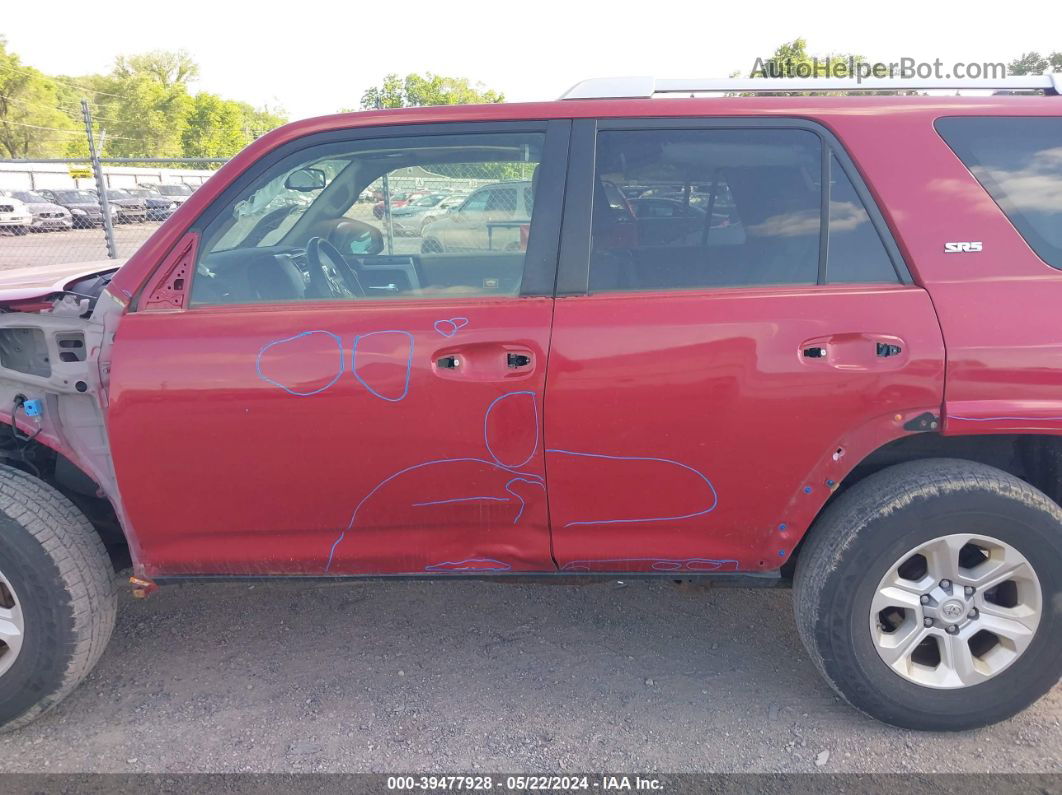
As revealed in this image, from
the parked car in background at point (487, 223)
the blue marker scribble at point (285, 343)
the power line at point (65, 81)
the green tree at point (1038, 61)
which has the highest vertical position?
the power line at point (65, 81)

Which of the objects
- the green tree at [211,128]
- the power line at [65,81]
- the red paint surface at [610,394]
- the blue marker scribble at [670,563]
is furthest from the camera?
the power line at [65,81]

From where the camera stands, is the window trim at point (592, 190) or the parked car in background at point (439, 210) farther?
the parked car in background at point (439, 210)

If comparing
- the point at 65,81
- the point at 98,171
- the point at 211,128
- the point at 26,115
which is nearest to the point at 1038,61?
the point at 98,171

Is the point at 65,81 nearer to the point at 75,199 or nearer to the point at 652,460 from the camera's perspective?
the point at 75,199

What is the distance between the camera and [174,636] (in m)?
3.13

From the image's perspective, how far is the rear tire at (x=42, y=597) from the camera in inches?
96.1

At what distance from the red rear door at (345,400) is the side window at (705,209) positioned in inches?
7.9

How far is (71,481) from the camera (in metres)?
2.75

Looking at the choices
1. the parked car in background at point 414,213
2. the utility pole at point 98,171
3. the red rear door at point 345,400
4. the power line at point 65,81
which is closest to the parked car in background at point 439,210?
the parked car in background at point 414,213

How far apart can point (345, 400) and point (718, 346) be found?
1.12m

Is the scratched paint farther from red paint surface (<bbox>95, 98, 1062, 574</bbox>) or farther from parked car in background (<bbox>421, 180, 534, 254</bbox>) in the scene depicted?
parked car in background (<bbox>421, 180, 534, 254</bbox>)

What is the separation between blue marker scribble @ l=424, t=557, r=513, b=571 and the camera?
2.52 meters

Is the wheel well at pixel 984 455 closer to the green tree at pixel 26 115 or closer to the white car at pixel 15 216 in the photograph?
the white car at pixel 15 216

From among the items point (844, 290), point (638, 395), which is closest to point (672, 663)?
point (638, 395)
